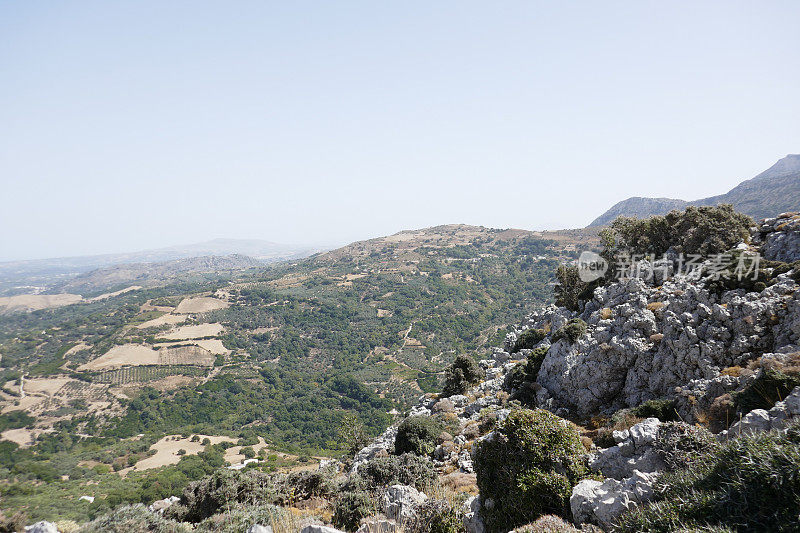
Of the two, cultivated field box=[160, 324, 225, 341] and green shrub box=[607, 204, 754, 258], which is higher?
green shrub box=[607, 204, 754, 258]

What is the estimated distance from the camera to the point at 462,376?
34.1m

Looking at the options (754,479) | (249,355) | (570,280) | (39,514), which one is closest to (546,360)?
(570,280)

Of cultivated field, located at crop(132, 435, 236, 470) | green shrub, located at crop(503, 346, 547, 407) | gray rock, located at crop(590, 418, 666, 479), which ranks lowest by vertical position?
cultivated field, located at crop(132, 435, 236, 470)

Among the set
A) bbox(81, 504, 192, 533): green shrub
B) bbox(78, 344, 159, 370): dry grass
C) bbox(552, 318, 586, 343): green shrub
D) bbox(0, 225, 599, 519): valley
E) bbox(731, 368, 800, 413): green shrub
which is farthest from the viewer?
bbox(78, 344, 159, 370): dry grass

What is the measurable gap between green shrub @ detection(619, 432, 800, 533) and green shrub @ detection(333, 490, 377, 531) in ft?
27.5

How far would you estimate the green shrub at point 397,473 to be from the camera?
1545 centimetres

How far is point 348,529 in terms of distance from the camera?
11.9 meters

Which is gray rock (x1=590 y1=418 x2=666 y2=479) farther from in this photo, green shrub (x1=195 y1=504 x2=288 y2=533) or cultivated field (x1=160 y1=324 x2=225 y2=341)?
cultivated field (x1=160 y1=324 x2=225 y2=341)

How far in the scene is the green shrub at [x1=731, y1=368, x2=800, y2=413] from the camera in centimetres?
1202

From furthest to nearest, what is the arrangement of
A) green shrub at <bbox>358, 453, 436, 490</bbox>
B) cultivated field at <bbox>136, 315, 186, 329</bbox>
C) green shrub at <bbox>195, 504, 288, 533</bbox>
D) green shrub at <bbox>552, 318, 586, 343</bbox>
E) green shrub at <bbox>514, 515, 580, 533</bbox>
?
cultivated field at <bbox>136, 315, 186, 329</bbox>
green shrub at <bbox>552, 318, 586, 343</bbox>
green shrub at <bbox>358, 453, 436, 490</bbox>
green shrub at <bbox>195, 504, 288, 533</bbox>
green shrub at <bbox>514, 515, 580, 533</bbox>

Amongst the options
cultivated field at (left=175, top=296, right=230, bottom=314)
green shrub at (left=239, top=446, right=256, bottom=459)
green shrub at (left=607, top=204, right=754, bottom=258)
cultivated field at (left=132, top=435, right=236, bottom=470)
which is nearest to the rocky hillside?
green shrub at (left=607, top=204, right=754, bottom=258)

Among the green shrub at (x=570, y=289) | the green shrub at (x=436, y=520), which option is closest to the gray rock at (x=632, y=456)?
the green shrub at (x=436, y=520)

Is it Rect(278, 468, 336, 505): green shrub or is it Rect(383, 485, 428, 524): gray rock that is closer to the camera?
Rect(383, 485, 428, 524): gray rock

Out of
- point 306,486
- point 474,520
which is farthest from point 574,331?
point 306,486
